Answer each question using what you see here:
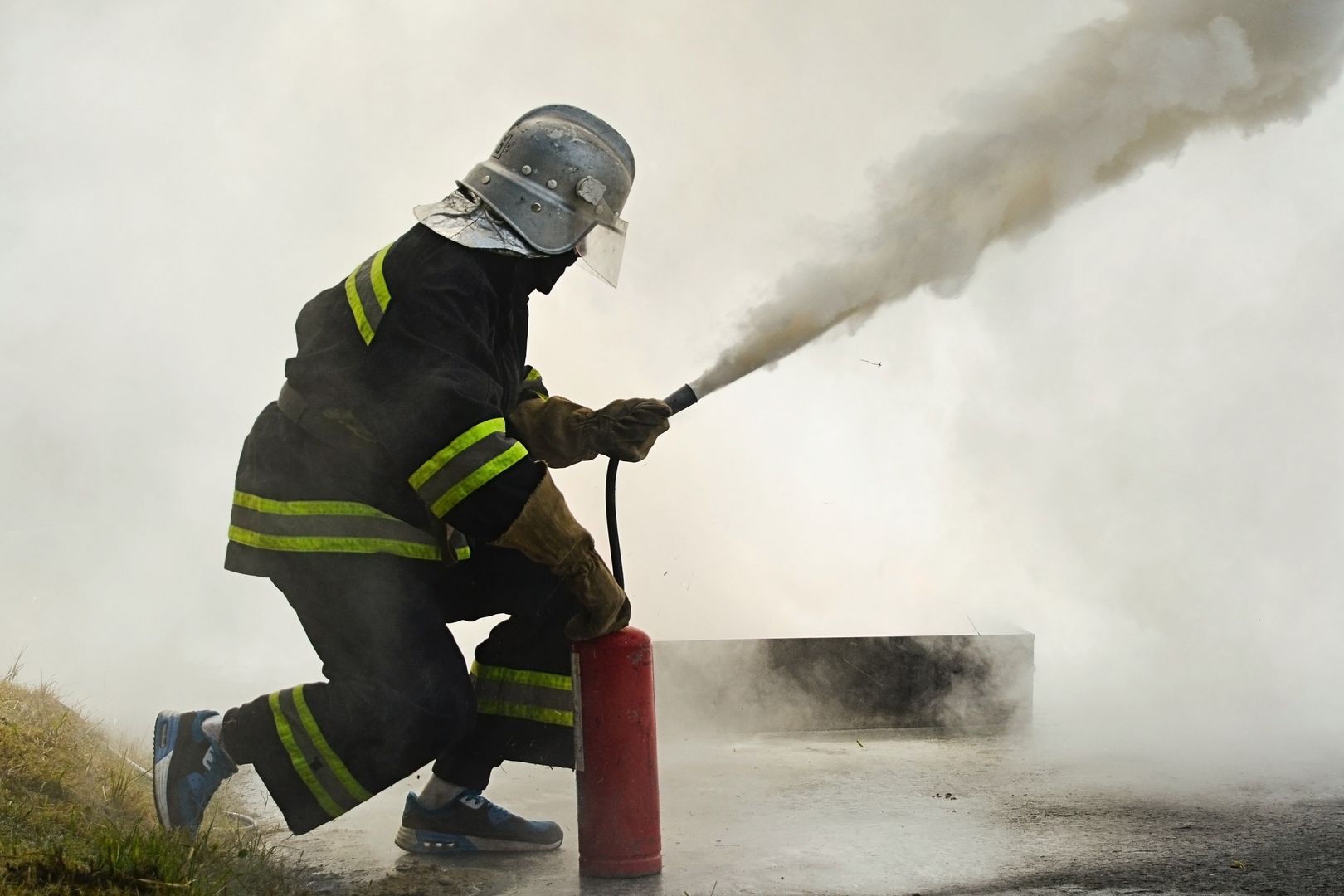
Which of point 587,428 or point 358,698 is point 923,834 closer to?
point 587,428

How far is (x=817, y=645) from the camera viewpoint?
5.00 metres

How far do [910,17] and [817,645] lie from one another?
3.73 metres

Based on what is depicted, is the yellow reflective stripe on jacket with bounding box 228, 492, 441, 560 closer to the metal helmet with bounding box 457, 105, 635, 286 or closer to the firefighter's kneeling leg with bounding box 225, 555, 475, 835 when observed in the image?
the firefighter's kneeling leg with bounding box 225, 555, 475, 835

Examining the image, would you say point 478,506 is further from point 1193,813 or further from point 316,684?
point 1193,813

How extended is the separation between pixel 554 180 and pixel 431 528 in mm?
855

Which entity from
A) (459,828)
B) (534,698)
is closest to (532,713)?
(534,698)

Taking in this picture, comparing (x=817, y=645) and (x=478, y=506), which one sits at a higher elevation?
(x=478, y=506)

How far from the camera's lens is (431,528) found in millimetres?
2773

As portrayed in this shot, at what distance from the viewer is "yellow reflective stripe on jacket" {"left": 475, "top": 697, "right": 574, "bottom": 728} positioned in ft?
9.83

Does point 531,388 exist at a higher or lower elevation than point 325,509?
higher

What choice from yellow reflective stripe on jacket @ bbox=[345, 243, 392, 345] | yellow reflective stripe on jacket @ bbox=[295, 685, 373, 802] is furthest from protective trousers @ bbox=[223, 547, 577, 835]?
yellow reflective stripe on jacket @ bbox=[345, 243, 392, 345]

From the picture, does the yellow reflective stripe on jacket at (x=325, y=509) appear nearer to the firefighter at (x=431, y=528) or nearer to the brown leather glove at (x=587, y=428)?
the firefighter at (x=431, y=528)

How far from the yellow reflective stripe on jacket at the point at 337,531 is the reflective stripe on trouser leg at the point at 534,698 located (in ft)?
1.38

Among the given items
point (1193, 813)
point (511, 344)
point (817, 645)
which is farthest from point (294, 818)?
point (817, 645)
